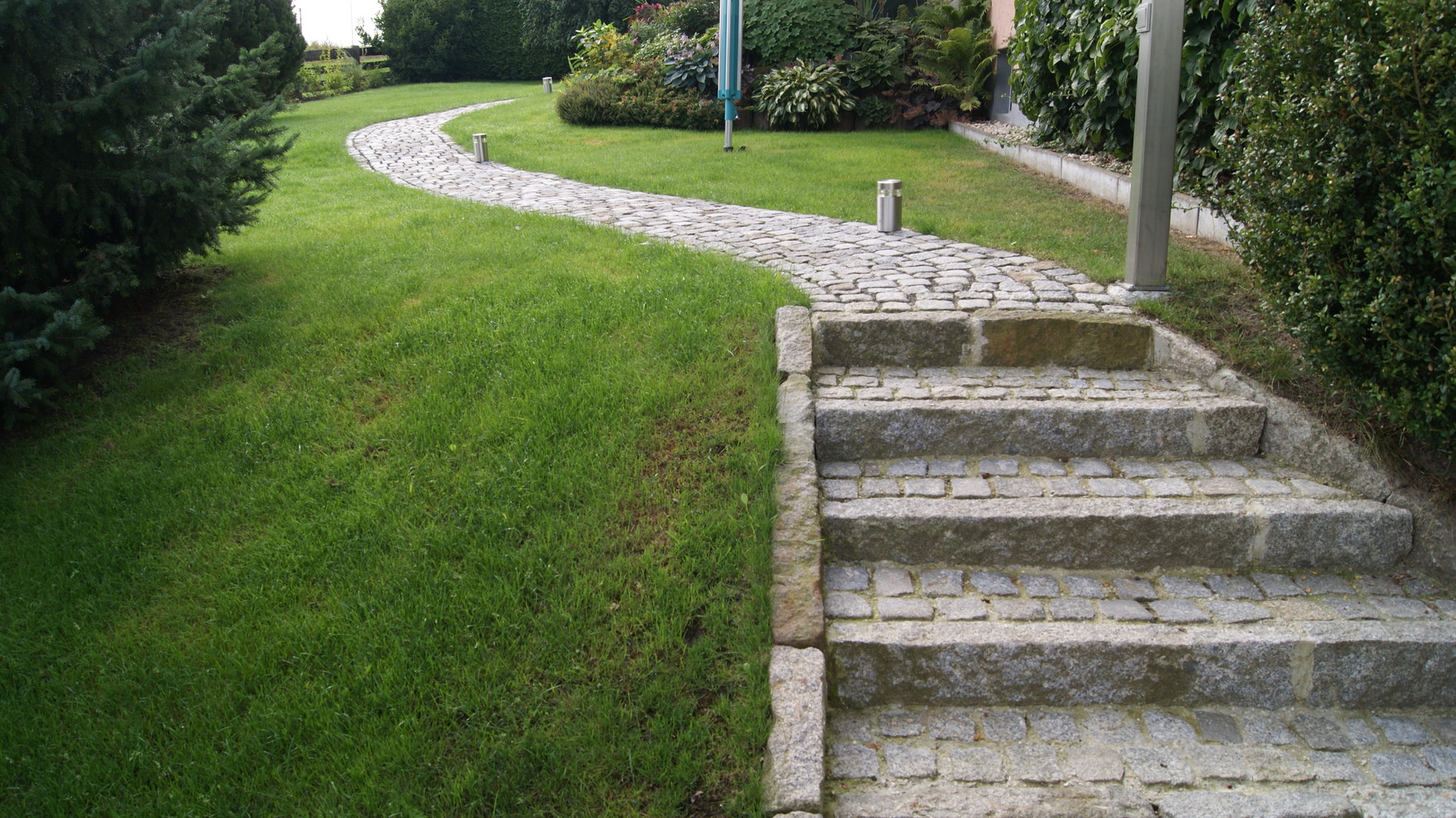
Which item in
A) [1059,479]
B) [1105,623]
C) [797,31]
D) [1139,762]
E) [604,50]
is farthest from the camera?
[604,50]

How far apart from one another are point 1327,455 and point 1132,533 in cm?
93

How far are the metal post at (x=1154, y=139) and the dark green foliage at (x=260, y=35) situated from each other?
1391 centimetres

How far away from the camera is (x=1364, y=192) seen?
3.33 metres

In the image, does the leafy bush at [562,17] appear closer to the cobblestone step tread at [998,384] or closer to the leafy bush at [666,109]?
the leafy bush at [666,109]

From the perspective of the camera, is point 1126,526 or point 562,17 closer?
point 1126,526

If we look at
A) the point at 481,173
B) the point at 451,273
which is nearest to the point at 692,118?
the point at 481,173

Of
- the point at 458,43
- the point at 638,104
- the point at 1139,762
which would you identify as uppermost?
the point at 458,43

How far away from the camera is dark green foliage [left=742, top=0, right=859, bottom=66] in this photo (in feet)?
46.4

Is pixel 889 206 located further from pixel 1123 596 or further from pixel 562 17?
pixel 562 17

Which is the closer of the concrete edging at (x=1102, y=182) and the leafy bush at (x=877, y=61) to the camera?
the concrete edging at (x=1102, y=182)

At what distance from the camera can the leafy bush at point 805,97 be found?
13.3m

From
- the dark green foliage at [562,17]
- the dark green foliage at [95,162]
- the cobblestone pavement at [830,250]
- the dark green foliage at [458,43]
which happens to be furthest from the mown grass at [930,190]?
the dark green foliage at [458,43]

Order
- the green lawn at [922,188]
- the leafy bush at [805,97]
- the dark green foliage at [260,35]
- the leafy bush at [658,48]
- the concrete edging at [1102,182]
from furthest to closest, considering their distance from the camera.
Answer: the dark green foliage at [260,35] → the leafy bush at [658,48] → the leafy bush at [805,97] → the concrete edging at [1102,182] → the green lawn at [922,188]

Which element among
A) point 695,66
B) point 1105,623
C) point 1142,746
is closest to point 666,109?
point 695,66
